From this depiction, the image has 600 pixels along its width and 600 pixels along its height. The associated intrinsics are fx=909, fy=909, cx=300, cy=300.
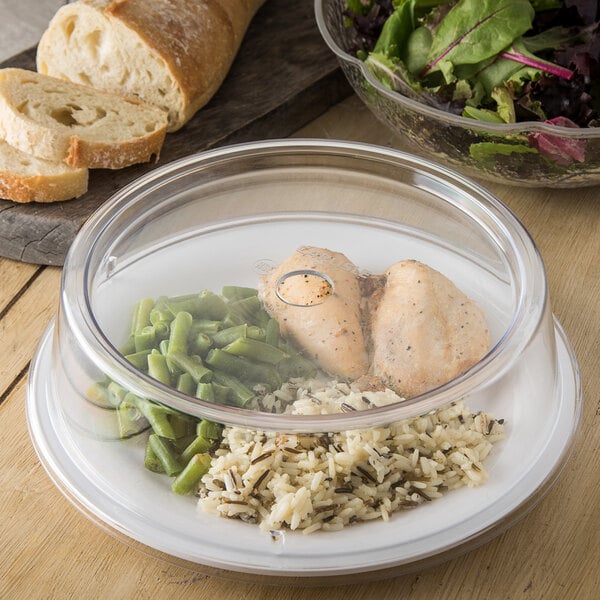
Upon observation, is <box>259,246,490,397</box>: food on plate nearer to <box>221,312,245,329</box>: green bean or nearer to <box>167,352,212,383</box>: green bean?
<box>221,312,245,329</box>: green bean

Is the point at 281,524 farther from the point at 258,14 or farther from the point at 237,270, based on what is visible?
the point at 258,14

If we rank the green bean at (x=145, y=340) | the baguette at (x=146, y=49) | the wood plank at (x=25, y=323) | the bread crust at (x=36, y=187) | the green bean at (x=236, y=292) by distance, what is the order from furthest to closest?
the baguette at (x=146, y=49), the bread crust at (x=36, y=187), the wood plank at (x=25, y=323), the green bean at (x=236, y=292), the green bean at (x=145, y=340)

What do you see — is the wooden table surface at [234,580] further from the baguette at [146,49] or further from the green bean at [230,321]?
the baguette at [146,49]

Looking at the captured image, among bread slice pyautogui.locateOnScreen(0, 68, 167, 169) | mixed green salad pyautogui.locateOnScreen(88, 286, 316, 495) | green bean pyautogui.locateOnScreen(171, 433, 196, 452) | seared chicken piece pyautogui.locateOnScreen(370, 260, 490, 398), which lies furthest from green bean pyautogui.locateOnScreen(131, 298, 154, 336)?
bread slice pyautogui.locateOnScreen(0, 68, 167, 169)

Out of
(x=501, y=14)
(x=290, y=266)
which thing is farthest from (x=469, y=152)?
(x=290, y=266)

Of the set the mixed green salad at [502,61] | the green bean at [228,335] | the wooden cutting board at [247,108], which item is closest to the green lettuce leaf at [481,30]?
the mixed green salad at [502,61]

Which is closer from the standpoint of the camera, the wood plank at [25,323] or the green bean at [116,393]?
the green bean at [116,393]

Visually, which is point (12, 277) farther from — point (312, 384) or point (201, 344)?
point (312, 384)
